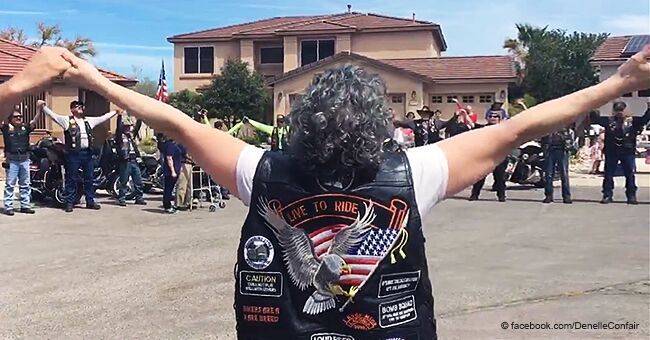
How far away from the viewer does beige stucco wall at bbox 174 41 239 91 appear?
56750 millimetres

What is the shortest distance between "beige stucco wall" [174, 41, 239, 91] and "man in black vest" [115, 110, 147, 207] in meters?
41.3

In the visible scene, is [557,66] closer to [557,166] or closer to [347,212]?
[557,166]

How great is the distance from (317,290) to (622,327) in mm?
4634

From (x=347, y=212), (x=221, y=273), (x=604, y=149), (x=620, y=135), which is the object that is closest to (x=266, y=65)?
(x=604, y=149)

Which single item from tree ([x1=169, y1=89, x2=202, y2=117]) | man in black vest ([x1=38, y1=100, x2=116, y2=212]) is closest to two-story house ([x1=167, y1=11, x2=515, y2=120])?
tree ([x1=169, y1=89, x2=202, y2=117])

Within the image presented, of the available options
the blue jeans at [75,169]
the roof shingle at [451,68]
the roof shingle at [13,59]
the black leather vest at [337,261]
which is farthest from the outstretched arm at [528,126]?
the roof shingle at [451,68]

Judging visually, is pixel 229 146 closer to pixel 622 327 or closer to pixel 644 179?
pixel 622 327

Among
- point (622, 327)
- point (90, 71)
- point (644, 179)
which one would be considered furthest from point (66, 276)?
point (644, 179)

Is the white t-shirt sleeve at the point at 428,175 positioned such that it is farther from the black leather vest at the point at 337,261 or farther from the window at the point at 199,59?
the window at the point at 199,59

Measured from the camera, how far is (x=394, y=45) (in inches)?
2194

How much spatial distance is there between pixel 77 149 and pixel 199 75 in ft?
144

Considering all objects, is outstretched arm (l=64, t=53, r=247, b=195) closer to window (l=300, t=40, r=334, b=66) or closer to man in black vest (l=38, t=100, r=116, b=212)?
man in black vest (l=38, t=100, r=116, b=212)

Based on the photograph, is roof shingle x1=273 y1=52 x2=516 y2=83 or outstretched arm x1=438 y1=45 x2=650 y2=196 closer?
outstretched arm x1=438 y1=45 x2=650 y2=196

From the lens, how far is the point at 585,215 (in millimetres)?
13891
